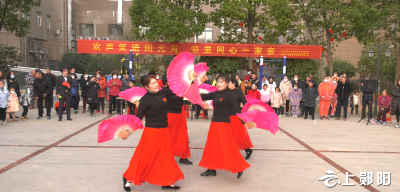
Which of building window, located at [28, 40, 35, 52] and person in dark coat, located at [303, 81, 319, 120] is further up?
building window, located at [28, 40, 35, 52]

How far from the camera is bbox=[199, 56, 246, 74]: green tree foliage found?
1736cm

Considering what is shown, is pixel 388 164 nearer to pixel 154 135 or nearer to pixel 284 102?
pixel 154 135

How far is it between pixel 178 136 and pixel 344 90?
9.07 m

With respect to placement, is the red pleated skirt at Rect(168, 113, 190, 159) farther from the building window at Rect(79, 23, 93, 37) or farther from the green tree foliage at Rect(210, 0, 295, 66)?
the building window at Rect(79, 23, 93, 37)

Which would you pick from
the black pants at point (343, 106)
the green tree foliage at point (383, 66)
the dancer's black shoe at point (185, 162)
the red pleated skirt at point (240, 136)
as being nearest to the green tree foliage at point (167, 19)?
the black pants at point (343, 106)

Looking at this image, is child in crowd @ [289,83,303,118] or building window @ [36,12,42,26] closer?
child in crowd @ [289,83,303,118]

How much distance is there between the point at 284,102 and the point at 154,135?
34.4 feet

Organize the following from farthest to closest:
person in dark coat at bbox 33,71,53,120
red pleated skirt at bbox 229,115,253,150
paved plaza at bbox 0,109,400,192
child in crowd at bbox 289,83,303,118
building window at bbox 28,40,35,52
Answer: building window at bbox 28,40,35,52
child in crowd at bbox 289,83,303,118
person in dark coat at bbox 33,71,53,120
red pleated skirt at bbox 229,115,253,150
paved plaza at bbox 0,109,400,192

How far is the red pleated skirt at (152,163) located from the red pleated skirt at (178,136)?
5.17 ft

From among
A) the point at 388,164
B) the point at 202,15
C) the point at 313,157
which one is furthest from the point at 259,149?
the point at 202,15

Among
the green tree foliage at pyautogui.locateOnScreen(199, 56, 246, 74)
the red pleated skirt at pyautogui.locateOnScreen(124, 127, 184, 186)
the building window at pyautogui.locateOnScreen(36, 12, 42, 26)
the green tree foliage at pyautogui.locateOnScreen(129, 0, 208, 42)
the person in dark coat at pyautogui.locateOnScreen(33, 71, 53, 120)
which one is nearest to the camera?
the red pleated skirt at pyautogui.locateOnScreen(124, 127, 184, 186)

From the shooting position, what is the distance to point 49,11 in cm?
3334

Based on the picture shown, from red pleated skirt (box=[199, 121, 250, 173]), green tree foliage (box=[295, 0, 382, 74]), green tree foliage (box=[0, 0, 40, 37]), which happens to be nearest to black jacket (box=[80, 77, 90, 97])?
green tree foliage (box=[0, 0, 40, 37])

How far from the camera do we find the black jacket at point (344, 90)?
1300cm
